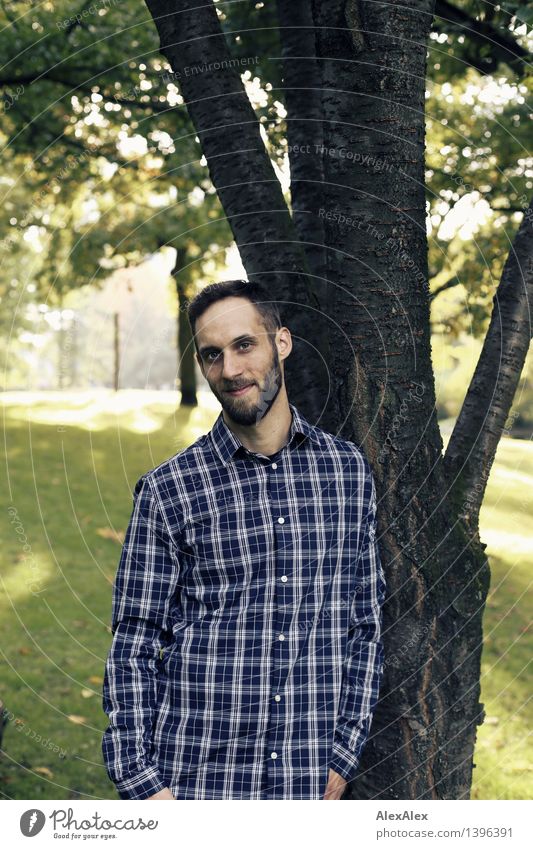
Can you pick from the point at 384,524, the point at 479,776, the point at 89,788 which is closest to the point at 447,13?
the point at 384,524

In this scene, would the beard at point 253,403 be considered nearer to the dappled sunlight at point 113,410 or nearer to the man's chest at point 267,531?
the man's chest at point 267,531

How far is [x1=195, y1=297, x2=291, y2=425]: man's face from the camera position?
2611mm

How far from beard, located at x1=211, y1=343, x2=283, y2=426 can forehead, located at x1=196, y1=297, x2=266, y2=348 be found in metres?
0.14

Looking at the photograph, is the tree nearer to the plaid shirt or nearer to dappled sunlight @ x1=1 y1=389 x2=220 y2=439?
the plaid shirt

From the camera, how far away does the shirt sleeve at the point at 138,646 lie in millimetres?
2510

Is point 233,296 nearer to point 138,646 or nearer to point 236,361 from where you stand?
point 236,361

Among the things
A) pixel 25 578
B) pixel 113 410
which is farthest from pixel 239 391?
pixel 113 410

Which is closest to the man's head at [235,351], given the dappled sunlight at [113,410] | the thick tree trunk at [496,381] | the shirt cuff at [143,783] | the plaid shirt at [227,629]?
the plaid shirt at [227,629]

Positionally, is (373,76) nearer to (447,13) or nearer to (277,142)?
(447,13)

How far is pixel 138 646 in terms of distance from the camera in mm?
2533

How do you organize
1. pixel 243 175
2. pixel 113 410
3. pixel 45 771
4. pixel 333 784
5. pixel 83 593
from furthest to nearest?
pixel 113 410 < pixel 83 593 < pixel 45 771 < pixel 243 175 < pixel 333 784

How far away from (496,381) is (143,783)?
1.95m

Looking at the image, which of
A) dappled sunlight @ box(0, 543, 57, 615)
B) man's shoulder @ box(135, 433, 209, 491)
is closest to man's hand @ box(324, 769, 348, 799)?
man's shoulder @ box(135, 433, 209, 491)

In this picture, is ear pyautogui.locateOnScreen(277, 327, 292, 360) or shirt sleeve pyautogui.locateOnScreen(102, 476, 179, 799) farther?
ear pyautogui.locateOnScreen(277, 327, 292, 360)
